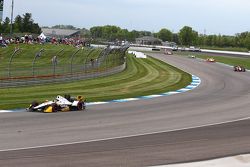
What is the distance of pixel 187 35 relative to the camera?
165 meters

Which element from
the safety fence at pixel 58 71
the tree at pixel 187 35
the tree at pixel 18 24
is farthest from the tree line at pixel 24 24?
the tree at pixel 187 35

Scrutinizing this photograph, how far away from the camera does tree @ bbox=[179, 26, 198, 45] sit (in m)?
164

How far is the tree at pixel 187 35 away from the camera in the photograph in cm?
16425

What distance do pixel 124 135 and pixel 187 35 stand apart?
15561cm

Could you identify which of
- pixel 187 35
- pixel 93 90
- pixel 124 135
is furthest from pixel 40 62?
pixel 187 35

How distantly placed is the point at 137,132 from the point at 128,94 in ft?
29.9

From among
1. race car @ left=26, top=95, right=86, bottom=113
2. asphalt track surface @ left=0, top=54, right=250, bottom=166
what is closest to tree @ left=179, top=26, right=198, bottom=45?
asphalt track surface @ left=0, top=54, right=250, bottom=166

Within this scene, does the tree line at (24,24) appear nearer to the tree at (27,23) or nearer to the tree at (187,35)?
the tree at (27,23)

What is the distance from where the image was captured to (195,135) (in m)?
12.3

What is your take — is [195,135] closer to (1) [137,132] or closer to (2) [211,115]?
(1) [137,132]

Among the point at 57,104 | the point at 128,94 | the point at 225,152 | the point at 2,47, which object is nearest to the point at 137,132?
the point at 225,152

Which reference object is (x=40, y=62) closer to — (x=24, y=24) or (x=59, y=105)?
(x=59, y=105)

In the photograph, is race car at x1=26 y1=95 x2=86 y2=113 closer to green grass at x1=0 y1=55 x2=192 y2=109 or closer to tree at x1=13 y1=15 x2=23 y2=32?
green grass at x1=0 y1=55 x2=192 y2=109

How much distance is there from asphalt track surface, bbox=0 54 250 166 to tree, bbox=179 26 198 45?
148m
